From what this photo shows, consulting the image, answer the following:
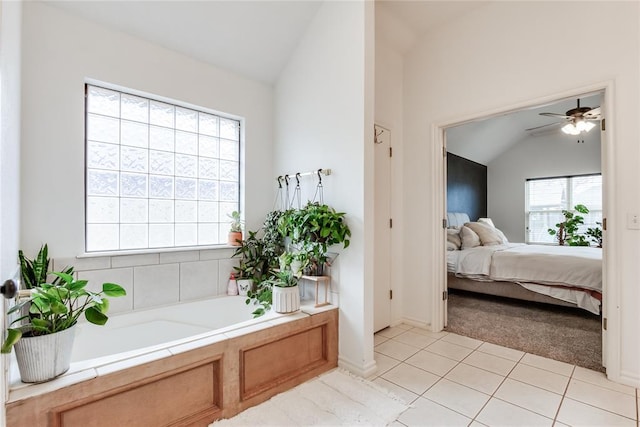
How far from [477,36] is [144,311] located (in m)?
3.51

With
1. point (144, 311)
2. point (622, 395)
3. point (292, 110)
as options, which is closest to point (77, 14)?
point (292, 110)

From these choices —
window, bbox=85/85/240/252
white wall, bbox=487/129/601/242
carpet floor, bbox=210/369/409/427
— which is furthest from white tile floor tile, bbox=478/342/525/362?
white wall, bbox=487/129/601/242

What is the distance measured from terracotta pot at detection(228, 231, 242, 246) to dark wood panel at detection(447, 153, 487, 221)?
400 cm

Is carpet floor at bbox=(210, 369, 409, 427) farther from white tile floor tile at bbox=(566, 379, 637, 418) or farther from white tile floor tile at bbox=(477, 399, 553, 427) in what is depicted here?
white tile floor tile at bbox=(566, 379, 637, 418)

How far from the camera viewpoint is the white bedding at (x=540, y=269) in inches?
129

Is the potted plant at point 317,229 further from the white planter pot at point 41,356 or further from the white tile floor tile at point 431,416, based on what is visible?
the white planter pot at point 41,356

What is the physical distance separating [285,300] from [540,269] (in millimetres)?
3167

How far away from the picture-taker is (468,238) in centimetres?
454

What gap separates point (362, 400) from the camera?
1.82 metres

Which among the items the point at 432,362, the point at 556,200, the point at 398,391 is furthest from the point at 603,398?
the point at 556,200

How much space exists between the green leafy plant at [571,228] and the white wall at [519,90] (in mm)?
4633

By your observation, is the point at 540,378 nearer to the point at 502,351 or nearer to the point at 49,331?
the point at 502,351

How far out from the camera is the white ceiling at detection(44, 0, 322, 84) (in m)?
2.09

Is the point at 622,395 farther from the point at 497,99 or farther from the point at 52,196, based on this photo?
the point at 52,196
